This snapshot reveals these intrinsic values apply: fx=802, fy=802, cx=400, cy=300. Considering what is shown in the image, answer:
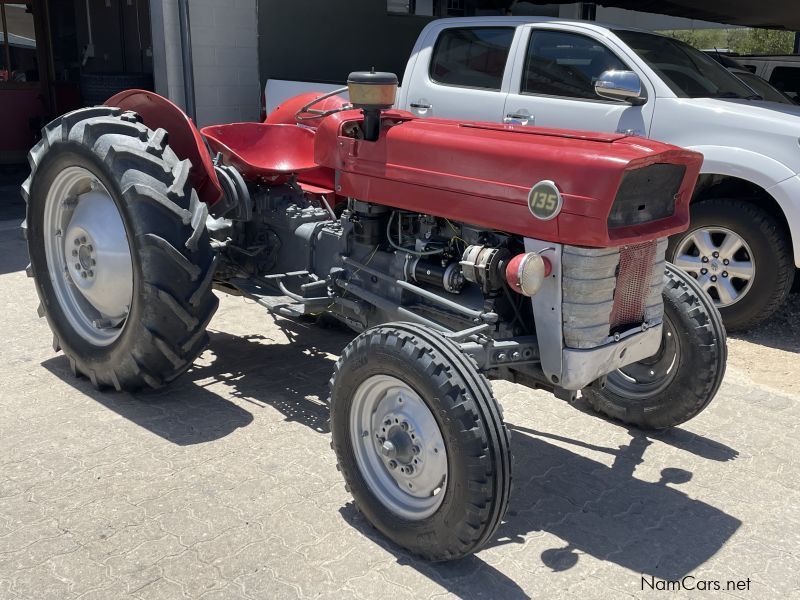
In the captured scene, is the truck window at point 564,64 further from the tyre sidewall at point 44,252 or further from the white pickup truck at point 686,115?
the tyre sidewall at point 44,252

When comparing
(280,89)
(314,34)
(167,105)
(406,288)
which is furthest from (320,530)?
(314,34)

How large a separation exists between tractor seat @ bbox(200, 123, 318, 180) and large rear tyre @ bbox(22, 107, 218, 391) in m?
0.48

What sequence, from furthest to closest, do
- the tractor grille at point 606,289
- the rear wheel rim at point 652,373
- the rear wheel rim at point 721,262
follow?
the rear wheel rim at point 721,262 < the rear wheel rim at point 652,373 < the tractor grille at point 606,289

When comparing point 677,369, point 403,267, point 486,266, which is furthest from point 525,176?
point 677,369

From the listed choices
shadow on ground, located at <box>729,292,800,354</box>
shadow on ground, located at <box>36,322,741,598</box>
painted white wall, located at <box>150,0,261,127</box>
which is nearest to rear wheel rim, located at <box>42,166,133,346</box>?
shadow on ground, located at <box>36,322,741,598</box>

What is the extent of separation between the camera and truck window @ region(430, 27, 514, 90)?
600 centimetres

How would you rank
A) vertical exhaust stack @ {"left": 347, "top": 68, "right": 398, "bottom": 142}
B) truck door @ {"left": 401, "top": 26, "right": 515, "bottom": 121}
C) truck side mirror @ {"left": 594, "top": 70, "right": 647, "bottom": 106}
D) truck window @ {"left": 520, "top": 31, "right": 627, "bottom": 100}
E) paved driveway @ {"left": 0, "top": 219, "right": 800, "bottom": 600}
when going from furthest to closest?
truck door @ {"left": 401, "top": 26, "right": 515, "bottom": 121} → truck window @ {"left": 520, "top": 31, "right": 627, "bottom": 100} → truck side mirror @ {"left": 594, "top": 70, "right": 647, "bottom": 106} → vertical exhaust stack @ {"left": 347, "top": 68, "right": 398, "bottom": 142} → paved driveway @ {"left": 0, "top": 219, "right": 800, "bottom": 600}

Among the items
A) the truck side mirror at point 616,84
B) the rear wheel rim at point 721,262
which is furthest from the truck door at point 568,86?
the truck side mirror at point 616,84

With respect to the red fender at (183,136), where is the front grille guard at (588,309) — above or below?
below

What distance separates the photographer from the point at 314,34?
10359mm

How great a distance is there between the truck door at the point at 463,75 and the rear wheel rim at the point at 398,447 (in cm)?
327

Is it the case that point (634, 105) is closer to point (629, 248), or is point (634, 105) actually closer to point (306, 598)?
point (629, 248)

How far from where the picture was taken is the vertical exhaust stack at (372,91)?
329 centimetres

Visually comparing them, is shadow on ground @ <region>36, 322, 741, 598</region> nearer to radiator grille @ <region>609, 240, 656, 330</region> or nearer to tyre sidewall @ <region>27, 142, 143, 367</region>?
A: tyre sidewall @ <region>27, 142, 143, 367</region>
